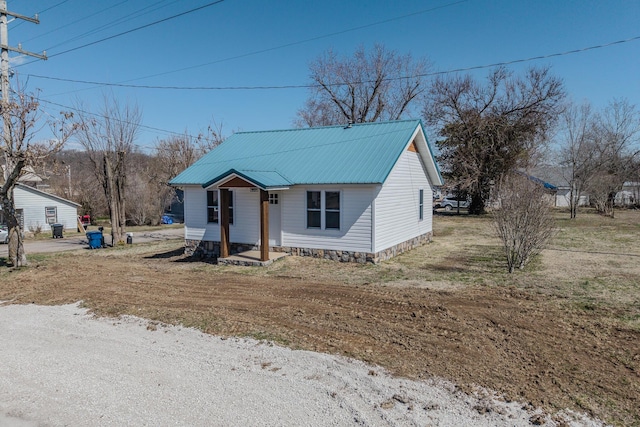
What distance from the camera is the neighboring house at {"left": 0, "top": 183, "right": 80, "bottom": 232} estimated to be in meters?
30.4

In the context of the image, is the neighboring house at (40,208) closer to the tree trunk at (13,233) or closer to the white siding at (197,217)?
the tree trunk at (13,233)

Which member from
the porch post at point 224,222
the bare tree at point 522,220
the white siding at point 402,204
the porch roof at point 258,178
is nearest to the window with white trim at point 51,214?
the porch roof at point 258,178

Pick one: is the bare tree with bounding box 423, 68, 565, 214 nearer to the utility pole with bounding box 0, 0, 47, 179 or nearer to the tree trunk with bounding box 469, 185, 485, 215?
the tree trunk with bounding box 469, 185, 485, 215

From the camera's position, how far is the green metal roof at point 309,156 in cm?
1302

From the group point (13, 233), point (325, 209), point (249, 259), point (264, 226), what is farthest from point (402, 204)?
point (13, 233)

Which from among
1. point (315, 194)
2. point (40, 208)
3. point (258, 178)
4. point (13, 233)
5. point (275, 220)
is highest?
point (258, 178)

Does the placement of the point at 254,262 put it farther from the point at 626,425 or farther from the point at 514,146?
the point at 514,146

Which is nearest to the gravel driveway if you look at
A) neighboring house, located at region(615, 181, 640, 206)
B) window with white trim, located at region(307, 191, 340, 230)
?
window with white trim, located at region(307, 191, 340, 230)

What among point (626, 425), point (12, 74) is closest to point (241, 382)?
point (626, 425)

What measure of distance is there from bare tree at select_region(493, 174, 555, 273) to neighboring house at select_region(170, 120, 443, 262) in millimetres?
3410

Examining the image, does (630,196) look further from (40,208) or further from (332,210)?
(40,208)

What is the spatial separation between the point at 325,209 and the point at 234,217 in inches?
139

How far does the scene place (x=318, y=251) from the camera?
533 inches

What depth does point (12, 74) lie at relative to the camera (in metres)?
14.0
